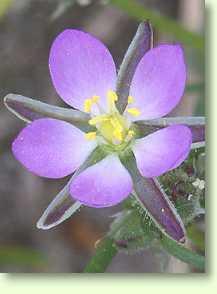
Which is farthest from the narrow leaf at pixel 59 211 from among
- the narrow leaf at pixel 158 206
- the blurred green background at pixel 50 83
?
the blurred green background at pixel 50 83

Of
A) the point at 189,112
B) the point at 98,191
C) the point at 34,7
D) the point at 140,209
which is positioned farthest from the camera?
the point at 34,7

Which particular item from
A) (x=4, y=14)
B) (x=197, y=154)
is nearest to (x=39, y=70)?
(x=4, y=14)

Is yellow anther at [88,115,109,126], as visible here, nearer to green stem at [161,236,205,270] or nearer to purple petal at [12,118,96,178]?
purple petal at [12,118,96,178]

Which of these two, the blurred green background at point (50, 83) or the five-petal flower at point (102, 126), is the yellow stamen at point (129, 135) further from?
the blurred green background at point (50, 83)

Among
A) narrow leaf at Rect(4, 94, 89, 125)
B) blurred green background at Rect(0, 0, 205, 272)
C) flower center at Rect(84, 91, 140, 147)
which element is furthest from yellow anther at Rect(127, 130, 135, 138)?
blurred green background at Rect(0, 0, 205, 272)

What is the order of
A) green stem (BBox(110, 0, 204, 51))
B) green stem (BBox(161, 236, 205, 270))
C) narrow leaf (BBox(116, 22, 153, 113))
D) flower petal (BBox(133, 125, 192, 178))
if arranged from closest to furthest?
flower petal (BBox(133, 125, 192, 178)) → narrow leaf (BBox(116, 22, 153, 113)) → green stem (BBox(161, 236, 205, 270)) → green stem (BBox(110, 0, 204, 51))

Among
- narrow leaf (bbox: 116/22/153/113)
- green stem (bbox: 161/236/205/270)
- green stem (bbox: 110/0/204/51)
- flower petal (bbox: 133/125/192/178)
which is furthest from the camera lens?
green stem (bbox: 110/0/204/51)
